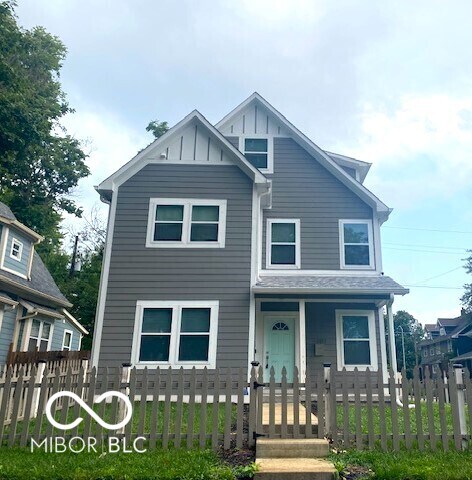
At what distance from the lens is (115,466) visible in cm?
484

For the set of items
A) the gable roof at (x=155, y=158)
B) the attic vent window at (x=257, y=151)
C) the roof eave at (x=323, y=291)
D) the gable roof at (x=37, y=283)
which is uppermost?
the attic vent window at (x=257, y=151)

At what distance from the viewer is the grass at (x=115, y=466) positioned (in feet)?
14.9

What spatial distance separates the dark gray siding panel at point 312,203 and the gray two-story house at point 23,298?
7909 mm

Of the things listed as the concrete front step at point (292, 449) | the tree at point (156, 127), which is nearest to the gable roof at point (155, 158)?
the concrete front step at point (292, 449)

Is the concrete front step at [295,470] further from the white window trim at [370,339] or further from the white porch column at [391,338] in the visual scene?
the white window trim at [370,339]

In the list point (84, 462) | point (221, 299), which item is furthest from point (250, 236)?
point (84, 462)

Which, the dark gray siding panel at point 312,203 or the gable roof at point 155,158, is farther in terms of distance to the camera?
the dark gray siding panel at point 312,203

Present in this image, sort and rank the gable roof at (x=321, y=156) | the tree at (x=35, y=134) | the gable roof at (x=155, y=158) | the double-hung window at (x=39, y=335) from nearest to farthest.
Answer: the gable roof at (x=155, y=158) < the gable roof at (x=321, y=156) < the double-hung window at (x=39, y=335) < the tree at (x=35, y=134)

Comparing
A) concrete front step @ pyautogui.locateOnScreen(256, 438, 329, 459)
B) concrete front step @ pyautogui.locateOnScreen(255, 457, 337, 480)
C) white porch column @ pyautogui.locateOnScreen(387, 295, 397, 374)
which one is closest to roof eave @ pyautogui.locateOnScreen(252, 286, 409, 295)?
white porch column @ pyautogui.locateOnScreen(387, 295, 397, 374)

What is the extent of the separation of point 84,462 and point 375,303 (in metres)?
9.14

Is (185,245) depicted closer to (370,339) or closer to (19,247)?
(370,339)

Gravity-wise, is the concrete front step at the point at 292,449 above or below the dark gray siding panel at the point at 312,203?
below

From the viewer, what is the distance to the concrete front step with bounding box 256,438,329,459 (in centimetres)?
539

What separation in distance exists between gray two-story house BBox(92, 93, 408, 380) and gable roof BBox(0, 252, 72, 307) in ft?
14.3
